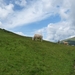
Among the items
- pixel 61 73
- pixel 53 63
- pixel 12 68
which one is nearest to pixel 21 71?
pixel 12 68

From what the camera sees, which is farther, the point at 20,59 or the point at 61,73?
the point at 20,59

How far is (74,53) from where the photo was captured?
163 feet

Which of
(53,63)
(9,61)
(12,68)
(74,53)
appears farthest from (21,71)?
(74,53)

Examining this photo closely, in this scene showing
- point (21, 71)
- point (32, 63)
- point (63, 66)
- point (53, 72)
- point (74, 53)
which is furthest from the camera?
point (74, 53)

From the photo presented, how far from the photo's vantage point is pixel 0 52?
115 feet

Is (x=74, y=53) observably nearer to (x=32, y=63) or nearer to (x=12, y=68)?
(x=32, y=63)

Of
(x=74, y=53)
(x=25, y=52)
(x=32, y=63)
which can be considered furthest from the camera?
(x=74, y=53)

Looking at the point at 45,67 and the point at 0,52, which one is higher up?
the point at 0,52

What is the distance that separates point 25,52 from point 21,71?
34.9 feet

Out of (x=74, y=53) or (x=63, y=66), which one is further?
(x=74, y=53)

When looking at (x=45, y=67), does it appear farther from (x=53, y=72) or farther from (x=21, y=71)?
(x=21, y=71)

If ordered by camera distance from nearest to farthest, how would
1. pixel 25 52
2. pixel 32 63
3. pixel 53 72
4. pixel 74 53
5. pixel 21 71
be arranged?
pixel 21 71 < pixel 53 72 < pixel 32 63 < pixel 25 52 < pixel 74 53

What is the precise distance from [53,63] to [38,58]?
307 centimetres

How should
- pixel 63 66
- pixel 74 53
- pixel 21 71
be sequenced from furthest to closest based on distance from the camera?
pixel 74 53 → pixel 63 66 → pixel 21 71
